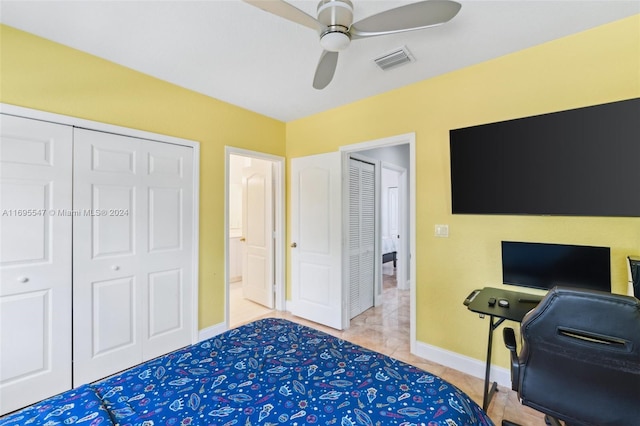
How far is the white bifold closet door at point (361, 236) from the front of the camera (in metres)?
3.52

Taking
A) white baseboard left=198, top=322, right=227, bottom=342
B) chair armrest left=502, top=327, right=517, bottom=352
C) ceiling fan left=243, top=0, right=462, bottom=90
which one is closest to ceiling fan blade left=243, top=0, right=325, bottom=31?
ceiling fan left=243, top=0, right=462, bottom=90

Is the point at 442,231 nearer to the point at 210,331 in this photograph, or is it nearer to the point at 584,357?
the point at 584,357

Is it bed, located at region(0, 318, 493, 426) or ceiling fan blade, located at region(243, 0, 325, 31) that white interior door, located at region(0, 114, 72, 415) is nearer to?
bed, located at region(0, 318, 493, 426)

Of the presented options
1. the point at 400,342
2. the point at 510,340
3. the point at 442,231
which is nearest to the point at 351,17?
the point at 442,231

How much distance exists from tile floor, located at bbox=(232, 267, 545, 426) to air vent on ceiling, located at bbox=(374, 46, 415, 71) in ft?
8.59

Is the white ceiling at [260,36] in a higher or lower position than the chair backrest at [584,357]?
higher

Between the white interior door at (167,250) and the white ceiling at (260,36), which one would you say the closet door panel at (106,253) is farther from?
the white ceiling at (260,36)

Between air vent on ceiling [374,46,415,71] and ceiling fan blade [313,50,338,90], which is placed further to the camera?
air vent on ceiling [374,46,415,71]

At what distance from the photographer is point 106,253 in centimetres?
228

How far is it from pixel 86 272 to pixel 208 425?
73.0 inches

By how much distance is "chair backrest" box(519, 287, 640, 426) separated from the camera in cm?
119

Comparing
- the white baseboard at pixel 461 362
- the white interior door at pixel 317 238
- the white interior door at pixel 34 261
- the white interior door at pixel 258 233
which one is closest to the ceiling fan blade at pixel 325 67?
the white interior door at pixel 317 238

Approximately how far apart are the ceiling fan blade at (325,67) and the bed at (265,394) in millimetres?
1752

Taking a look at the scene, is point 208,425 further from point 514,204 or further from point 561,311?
point 514,204
